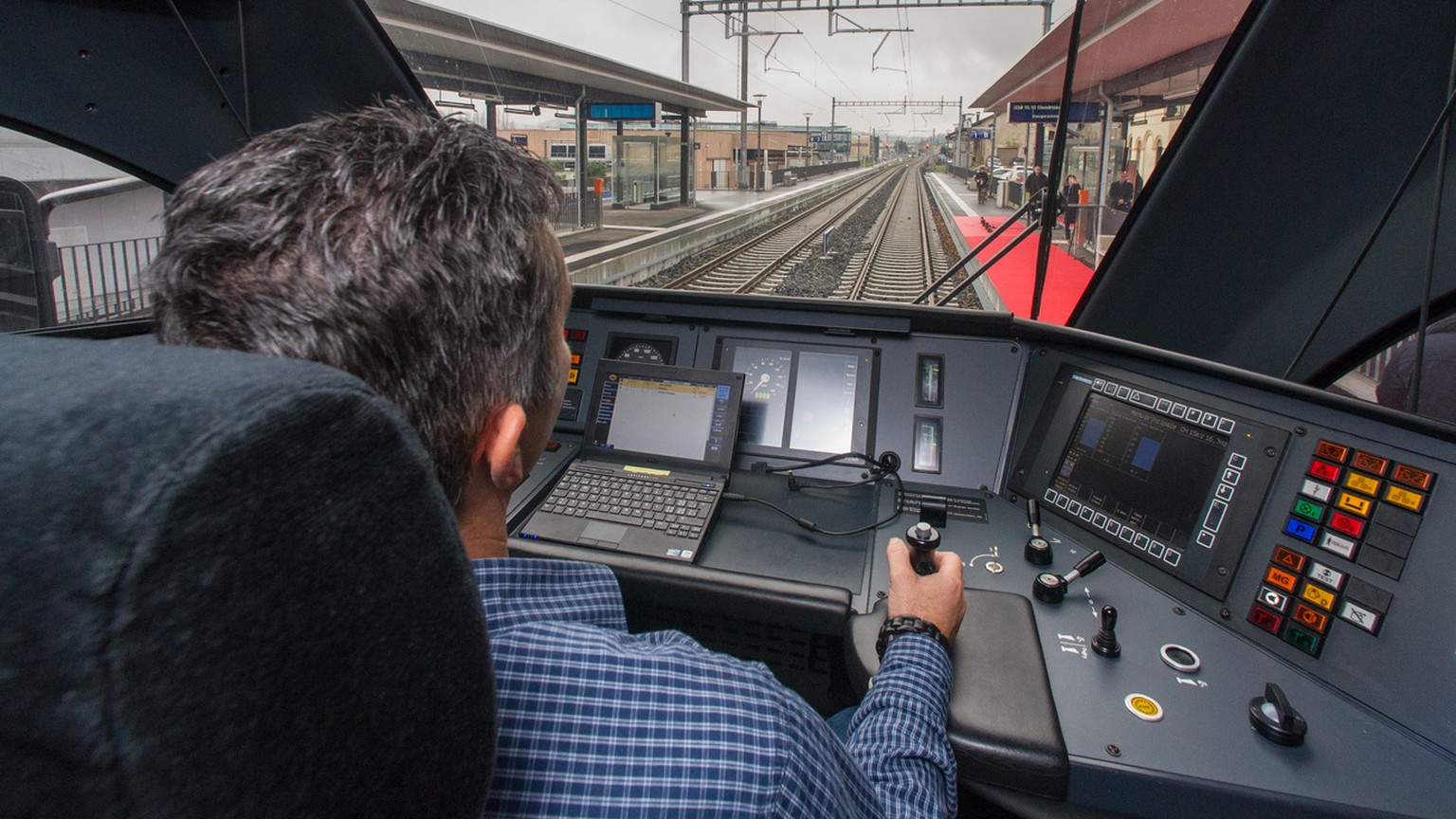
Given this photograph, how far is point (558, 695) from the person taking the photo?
0.64 m

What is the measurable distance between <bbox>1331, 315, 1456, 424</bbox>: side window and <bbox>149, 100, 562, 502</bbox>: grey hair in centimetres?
202

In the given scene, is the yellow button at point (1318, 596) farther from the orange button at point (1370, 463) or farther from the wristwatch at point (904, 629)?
the wristwatch at point (904, 629)

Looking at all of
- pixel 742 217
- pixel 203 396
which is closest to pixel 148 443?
pixel 203 396

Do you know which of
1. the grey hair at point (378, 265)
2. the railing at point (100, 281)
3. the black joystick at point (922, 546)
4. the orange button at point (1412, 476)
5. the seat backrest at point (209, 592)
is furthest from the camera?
the railing at point (100, 281)

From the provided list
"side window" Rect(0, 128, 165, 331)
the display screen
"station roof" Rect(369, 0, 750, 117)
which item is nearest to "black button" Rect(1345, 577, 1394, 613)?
the display screen

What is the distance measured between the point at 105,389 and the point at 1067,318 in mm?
2515

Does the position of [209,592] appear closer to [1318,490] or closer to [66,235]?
[1318,490]

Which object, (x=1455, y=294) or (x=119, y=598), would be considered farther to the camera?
(x=1455, y=294)

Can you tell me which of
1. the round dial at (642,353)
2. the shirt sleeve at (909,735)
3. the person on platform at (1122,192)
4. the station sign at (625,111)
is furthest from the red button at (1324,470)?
the station sign at (625,111)

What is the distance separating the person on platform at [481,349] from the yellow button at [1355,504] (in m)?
0.98

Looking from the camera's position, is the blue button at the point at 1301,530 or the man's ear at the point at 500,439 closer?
the man's ear at the point at 500,439

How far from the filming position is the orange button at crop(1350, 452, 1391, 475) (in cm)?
122

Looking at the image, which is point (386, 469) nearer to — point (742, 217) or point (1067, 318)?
point (1067, 318)

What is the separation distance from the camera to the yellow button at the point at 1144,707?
1.19 metres
